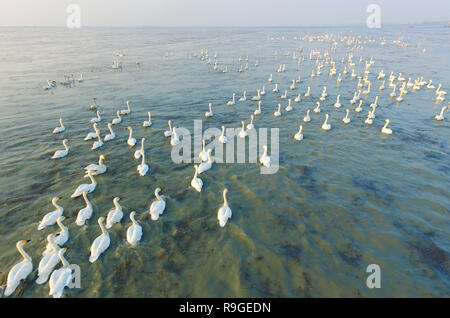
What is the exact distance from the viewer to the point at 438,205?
12812 mm

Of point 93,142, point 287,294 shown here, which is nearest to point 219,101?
point 93,142

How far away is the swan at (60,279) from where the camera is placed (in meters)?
8.60

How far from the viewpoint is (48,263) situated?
30.3 feet

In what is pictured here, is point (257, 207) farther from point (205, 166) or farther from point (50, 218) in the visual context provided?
point (50, 218)

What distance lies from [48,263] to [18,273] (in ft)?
3.38

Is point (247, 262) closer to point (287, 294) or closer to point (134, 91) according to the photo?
point (287, 294)

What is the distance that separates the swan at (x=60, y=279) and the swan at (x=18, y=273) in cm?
119

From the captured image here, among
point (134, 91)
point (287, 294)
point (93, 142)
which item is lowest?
point (287, 294)

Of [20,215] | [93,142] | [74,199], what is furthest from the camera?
[93,142]

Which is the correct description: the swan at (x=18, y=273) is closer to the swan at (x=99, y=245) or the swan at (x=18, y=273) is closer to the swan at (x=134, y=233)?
the swan at (x=99, y=245)

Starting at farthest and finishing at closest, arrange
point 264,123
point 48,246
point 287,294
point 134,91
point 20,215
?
point 134,91 → point 264,123 → point 20,215 → point 48,246 → point 287,294

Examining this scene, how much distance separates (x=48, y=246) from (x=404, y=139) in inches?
988

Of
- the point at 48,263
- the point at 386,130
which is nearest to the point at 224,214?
the point at 48,263

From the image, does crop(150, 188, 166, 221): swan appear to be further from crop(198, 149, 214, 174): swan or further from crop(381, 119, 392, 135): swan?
crop(381, 119, 392, 135): swan
